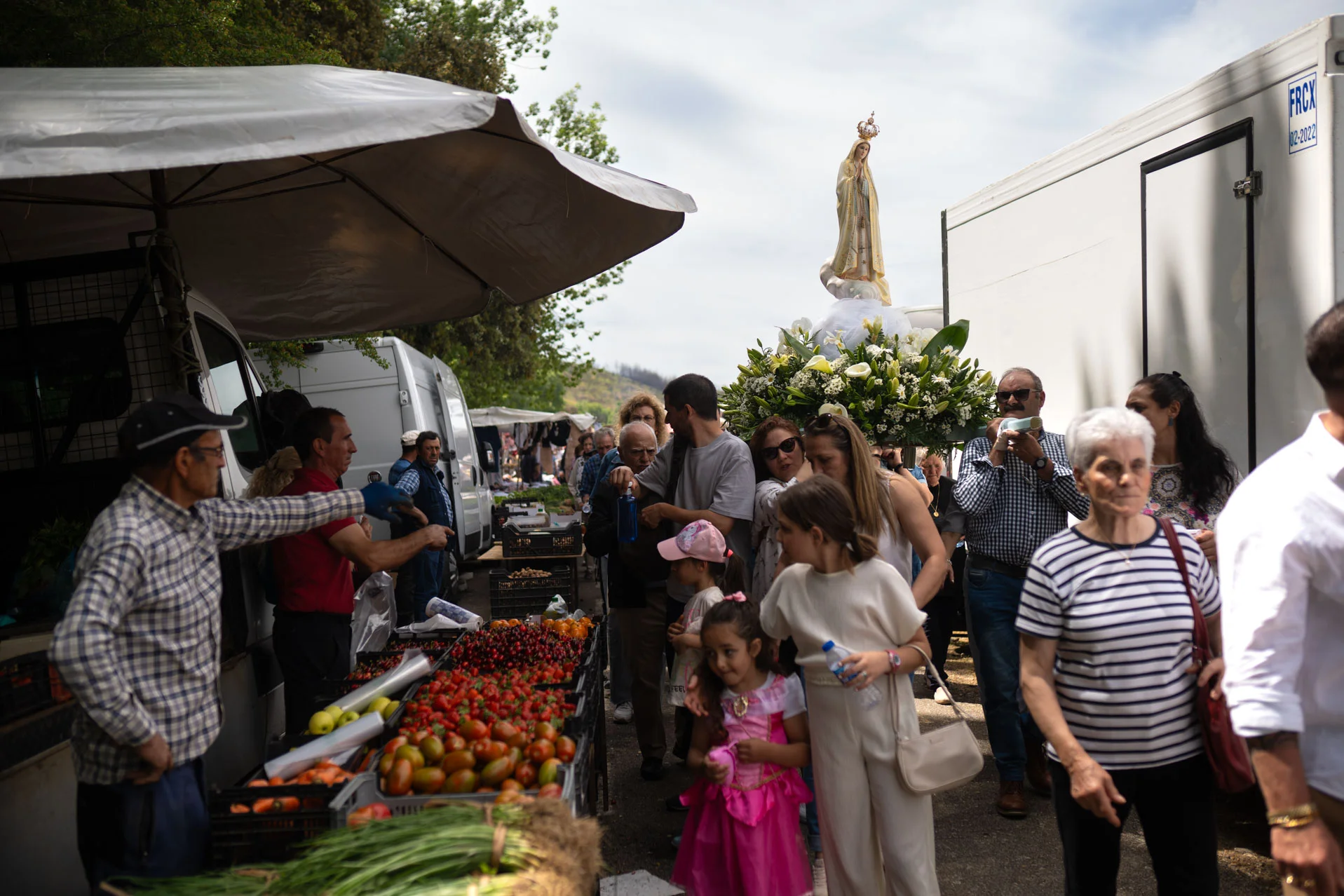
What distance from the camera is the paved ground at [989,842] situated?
3.99 meters

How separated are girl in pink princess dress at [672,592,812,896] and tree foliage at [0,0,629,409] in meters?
5.56

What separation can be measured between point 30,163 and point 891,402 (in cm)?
422

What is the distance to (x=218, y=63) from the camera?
8.31 metres

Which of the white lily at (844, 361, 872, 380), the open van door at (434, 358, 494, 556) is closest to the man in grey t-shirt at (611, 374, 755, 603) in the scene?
the white lily at (844, 361, 872, 380)

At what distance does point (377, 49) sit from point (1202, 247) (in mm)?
13168

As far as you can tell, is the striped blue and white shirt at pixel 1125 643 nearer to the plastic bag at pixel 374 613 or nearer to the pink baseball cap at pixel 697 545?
the pink baseball cap at pixel 697 545

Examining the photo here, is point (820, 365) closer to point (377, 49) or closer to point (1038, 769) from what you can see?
point (1038, 769)

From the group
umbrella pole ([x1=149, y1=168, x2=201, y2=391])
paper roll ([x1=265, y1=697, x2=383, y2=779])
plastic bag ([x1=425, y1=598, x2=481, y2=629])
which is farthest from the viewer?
plastic bag ([x1=425, y1=598, x2=481, y2=629])

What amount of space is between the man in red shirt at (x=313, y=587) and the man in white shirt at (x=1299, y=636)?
127 inches

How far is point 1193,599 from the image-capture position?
8.95 feet

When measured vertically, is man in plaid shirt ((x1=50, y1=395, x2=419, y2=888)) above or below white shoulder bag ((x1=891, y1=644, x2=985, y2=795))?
above

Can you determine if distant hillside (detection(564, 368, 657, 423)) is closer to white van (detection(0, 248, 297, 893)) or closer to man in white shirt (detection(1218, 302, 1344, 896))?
white van (detection(0, 248, 297, 893))

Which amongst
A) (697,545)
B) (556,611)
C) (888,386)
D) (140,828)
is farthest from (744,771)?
(556,611)

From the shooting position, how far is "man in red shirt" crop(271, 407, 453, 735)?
14.2 feet
